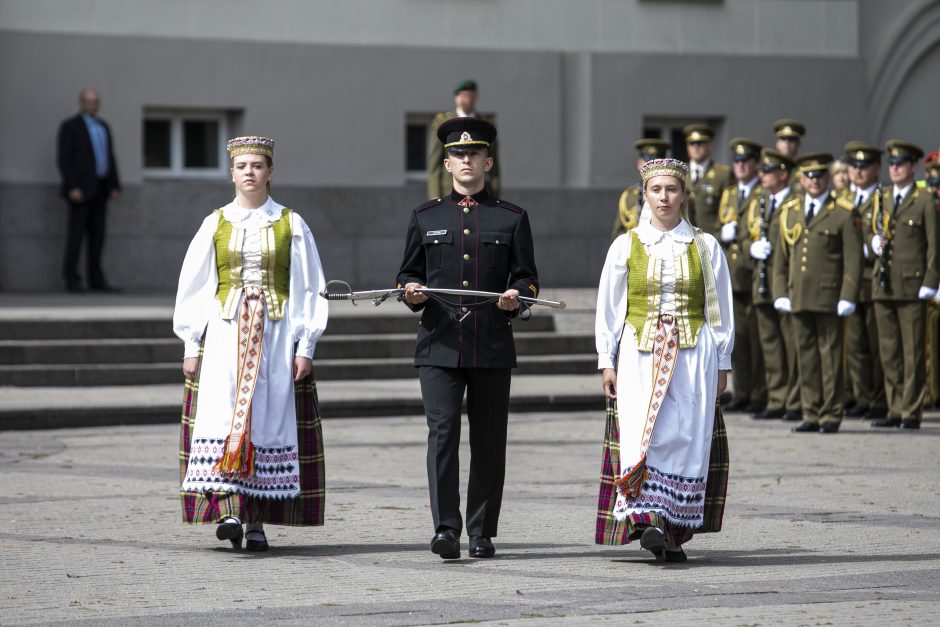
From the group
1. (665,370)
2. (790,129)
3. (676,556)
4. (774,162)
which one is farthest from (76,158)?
(676,556)

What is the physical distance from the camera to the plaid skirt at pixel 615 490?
796 centimetres

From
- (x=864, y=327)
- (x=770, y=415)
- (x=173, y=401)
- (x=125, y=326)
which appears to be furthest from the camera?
(x=125, y=326)

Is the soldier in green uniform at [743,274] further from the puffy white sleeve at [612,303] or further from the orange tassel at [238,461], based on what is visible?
the orange tassel at [238,461]

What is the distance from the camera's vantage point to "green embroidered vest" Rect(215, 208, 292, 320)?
8391 mm

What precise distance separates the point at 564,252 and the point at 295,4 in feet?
14.9

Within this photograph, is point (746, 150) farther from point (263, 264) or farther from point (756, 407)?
point (263, 264)

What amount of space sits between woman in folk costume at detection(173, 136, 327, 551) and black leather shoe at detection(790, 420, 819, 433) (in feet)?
20.3

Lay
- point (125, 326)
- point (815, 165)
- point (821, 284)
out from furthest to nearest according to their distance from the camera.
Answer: point (125, 326) → point (815, 165) → point (821, 284)

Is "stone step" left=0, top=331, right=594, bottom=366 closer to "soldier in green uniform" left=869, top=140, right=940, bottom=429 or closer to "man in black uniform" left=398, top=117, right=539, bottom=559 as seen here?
"soldier in green uniform" left=869, top=140, right=940, bottom=429

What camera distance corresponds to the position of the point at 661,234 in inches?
322

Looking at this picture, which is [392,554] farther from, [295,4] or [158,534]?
[295,4]

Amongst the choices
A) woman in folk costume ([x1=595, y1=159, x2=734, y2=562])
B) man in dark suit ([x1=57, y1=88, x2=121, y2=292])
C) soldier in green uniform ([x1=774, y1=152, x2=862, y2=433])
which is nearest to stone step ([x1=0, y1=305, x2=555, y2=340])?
soldier in green uniform ([x1=774, y1=152, x2=862, y2=433])

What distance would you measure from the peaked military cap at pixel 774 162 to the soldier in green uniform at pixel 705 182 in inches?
30.6

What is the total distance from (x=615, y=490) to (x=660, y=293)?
36.0 inches
